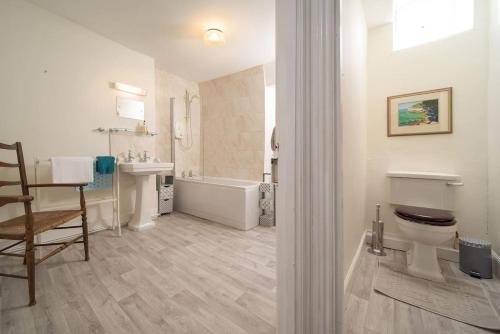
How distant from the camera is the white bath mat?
3.58 ft

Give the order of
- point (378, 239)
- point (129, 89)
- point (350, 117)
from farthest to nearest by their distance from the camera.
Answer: point (129, 89) → point (378, 239) → point (350, 117)

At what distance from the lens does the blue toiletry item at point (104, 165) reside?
215cm

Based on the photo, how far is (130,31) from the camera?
7.42 ft

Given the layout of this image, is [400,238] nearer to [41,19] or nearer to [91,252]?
[91,252]

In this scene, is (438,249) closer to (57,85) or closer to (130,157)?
(130,157)

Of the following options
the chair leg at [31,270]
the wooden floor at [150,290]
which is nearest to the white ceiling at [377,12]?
the wooden floor at [150,290]

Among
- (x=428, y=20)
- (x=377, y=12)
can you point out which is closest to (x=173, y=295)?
(x=377, y=12)

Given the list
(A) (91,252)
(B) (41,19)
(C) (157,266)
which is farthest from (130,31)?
(C) (157,266)

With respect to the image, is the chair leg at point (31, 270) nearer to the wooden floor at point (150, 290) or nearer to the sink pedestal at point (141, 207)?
the wooden floor at point (150, 290)

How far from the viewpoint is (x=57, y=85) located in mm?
2029

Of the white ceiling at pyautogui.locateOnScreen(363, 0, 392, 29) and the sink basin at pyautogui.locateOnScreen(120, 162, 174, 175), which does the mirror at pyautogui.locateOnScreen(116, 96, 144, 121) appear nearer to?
the sink basin at pyautogui.locateOnScreen(120, 162, 174, 175)

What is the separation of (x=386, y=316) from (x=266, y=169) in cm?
226

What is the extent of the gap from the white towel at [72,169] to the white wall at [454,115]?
302 cm

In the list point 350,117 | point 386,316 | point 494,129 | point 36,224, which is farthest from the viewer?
point 494,129
